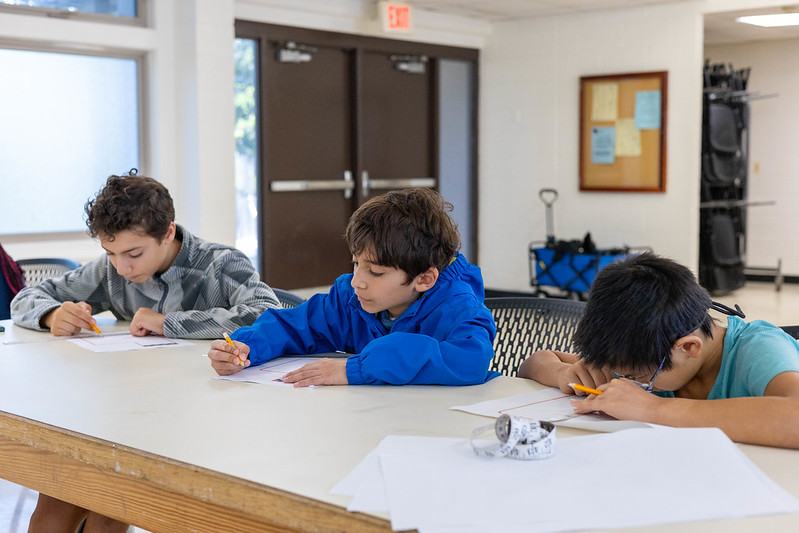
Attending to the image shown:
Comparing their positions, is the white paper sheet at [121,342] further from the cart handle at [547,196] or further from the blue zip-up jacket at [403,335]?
the cart handle at [547,196]

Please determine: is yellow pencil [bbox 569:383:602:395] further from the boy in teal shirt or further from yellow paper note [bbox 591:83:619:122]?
yellow paper note [bbox 591:83:619:122]

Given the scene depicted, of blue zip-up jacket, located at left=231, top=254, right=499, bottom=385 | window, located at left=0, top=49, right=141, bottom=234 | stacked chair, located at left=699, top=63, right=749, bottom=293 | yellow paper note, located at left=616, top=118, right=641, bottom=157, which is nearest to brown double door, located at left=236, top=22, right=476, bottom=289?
window, located at left=0, top=49, right=141, bottom=234

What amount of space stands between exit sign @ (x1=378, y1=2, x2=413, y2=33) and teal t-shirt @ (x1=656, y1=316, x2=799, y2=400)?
5.73 meters

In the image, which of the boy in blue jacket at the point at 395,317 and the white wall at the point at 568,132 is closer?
the boy in blue jacket at the point at 395,317

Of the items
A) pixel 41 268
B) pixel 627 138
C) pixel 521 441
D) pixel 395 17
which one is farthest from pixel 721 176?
pixel 521 441

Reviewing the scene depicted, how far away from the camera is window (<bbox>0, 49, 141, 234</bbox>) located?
5152 mm

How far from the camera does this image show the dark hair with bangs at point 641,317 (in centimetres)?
141

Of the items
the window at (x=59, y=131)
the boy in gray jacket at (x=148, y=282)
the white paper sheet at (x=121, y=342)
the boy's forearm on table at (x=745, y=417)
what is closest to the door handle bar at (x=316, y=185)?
the window at (x=59, y=131)

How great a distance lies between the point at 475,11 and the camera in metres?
7.41

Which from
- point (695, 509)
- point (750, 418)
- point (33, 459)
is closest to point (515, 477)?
point (695, 509)

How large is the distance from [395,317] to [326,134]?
5.20 m

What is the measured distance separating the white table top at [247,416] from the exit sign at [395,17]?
17.5ft

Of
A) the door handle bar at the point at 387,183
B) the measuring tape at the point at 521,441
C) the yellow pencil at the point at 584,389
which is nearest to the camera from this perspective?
the measuring tape at the point at 521,441

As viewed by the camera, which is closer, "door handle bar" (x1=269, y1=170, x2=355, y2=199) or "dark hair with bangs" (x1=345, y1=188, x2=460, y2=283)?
"dark hair with bangs" (x1=345, y1=188, x2=460, y2=283)
